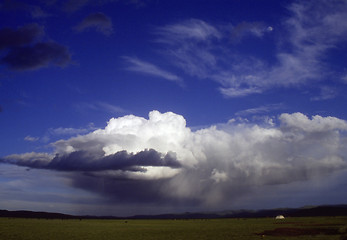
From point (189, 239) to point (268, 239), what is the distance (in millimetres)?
14010

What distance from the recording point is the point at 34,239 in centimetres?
5816

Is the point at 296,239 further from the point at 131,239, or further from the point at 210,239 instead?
the point at 131,239

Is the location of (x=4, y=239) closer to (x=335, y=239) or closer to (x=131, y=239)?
(x=131, y=239)

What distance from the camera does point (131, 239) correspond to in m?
61.2

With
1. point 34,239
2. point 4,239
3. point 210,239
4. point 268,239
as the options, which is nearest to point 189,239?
point 210,239

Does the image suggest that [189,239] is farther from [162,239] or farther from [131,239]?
[131,239]

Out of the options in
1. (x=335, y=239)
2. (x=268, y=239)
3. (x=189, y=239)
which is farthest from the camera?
(x=189, y=239)

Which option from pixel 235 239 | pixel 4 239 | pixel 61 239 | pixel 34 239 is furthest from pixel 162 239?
pixel 4 239

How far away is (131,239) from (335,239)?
117 ft

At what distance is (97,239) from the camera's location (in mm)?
60719

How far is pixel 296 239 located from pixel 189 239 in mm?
18526

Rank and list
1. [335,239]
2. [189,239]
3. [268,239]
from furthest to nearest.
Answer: [189,239]
[268,239]
[335,239]

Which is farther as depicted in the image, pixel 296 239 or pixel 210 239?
pixel 210 239

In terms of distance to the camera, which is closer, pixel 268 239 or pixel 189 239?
pixel 268 239
